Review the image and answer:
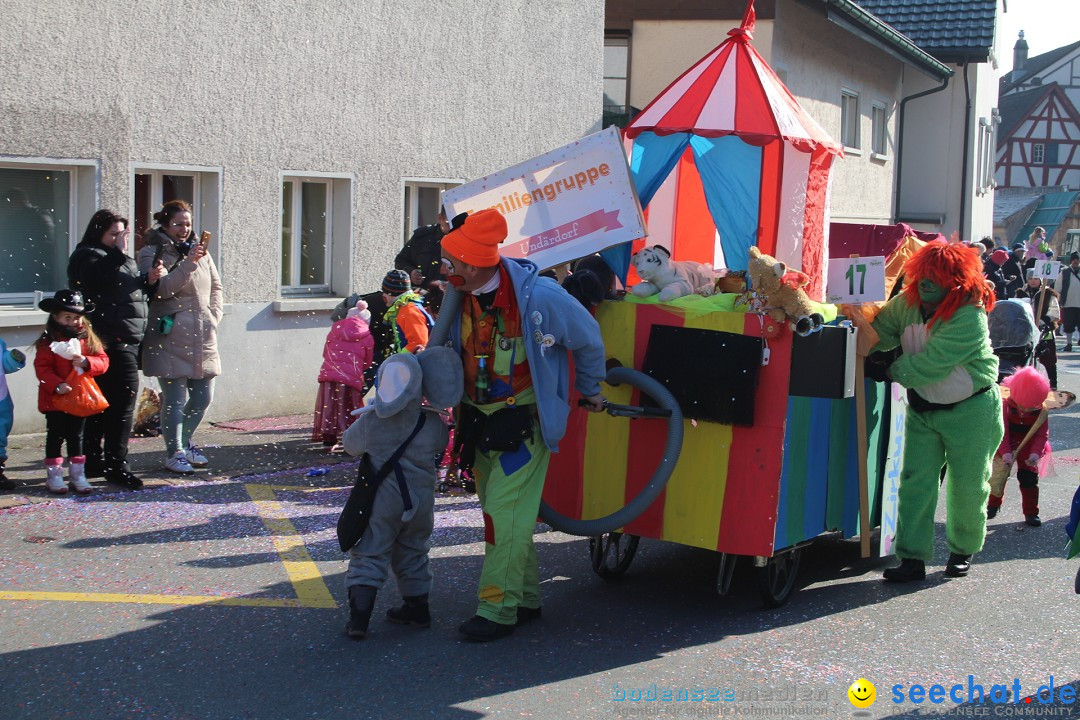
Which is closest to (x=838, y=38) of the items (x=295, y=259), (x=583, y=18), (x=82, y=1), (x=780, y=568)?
(x=583, y=18)

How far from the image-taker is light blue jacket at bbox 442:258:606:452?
5.04 metres

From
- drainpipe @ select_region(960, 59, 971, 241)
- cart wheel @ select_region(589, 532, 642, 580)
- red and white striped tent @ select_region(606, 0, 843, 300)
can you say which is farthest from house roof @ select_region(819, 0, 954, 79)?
cart wheel @ select_region(589, 532, 642, 580)

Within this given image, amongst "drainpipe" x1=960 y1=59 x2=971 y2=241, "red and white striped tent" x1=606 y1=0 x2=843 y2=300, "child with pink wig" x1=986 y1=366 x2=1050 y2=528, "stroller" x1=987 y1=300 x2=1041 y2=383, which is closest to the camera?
"red and white striped tent" x1=606 y1=0 x2=843 y2=300

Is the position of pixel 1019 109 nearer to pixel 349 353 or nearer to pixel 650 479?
pixel 349 353

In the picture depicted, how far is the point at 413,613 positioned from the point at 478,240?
5.25 ft

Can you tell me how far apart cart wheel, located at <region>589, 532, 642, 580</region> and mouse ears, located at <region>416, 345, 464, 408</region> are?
1.37m

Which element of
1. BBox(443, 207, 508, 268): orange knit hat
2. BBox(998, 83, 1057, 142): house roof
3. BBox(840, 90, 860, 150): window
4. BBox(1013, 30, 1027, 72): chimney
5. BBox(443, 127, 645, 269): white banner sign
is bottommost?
BBox(443, 207, 508, 268): orange knit hat

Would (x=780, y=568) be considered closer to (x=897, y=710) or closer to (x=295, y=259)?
(x=897, y=710)

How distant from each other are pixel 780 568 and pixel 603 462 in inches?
37.6

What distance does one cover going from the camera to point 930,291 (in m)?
5.95

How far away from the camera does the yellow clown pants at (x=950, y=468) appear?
6051 millimetres

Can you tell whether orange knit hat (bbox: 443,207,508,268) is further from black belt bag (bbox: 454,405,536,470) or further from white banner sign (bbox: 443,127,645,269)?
white banner sign (bbox: 443,127,645,269)

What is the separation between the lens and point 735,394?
519 centimetres

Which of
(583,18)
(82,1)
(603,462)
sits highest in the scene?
(583,18)
